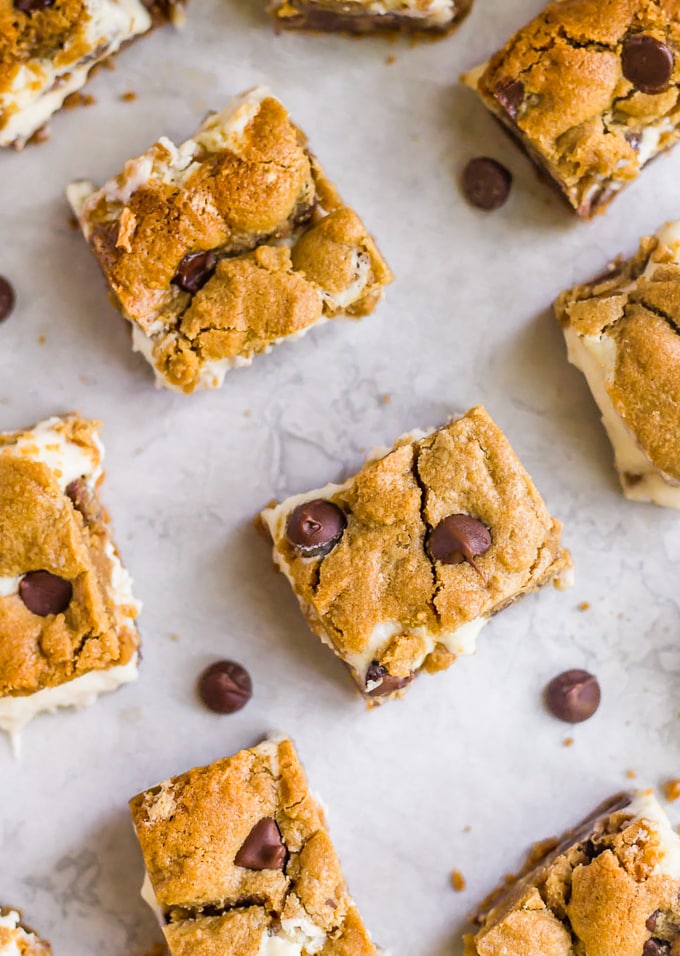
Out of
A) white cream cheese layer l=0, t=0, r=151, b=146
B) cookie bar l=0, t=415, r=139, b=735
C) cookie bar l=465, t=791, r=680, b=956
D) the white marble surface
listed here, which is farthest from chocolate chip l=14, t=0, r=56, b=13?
cookie bar l=465, t=791, r=680, b=956

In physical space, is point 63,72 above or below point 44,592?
above

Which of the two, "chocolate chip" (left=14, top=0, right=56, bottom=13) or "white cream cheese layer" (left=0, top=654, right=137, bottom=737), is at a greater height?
"chocolate chip" (left=14, top=0, right=56, bottom=13)

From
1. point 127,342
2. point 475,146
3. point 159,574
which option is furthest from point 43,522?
point 475,146

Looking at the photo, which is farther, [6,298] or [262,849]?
[6,298]

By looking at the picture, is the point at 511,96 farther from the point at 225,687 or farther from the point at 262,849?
the point at 262,849

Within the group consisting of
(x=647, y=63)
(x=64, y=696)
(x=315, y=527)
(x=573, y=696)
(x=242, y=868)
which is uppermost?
(x=647, y=63)

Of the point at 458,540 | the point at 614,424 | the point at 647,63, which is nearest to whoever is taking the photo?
the point at 458,540

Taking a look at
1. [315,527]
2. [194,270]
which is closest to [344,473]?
[315,527]

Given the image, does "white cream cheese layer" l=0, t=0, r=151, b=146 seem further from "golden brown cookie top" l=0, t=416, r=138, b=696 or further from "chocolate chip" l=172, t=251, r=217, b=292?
"golden brown cookie top" l=0, t=416, r=138, b=696

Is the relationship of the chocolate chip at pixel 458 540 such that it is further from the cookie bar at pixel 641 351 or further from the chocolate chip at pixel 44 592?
the chocolate chip at pixel 44 592
